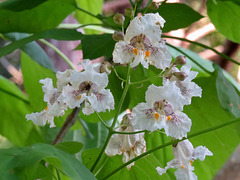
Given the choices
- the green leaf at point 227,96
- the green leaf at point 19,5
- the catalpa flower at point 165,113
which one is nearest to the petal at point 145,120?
the catalpa flower at point 165,113

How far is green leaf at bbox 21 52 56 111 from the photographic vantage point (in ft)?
2.32

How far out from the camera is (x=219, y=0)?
655 millimetres

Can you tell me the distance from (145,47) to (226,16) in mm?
258

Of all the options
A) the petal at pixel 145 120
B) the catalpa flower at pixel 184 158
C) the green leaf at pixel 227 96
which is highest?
the petal at pixel 145 120

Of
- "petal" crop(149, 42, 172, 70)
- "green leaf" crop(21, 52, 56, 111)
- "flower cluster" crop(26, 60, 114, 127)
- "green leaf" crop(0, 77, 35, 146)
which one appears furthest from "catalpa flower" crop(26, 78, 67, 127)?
"green leaf" crop(0, 77, 35, 146)

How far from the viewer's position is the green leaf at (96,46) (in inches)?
21.0

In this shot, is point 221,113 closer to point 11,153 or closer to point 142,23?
point 142,23

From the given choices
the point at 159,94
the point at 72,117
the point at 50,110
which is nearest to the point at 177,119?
the point at 159,94

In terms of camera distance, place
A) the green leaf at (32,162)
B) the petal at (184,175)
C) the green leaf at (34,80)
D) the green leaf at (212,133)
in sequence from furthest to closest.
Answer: the green leaf at (34,80) → the green leaf at (212,133) → the petal at (184,175) → the green leaf at (32,162)

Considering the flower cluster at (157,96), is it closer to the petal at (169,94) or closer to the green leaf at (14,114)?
the petal at (169,94)

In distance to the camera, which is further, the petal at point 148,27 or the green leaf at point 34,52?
the green leaf at point 34,52

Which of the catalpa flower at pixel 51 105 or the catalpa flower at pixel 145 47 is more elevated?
the catalpa flower at pixel 145 47

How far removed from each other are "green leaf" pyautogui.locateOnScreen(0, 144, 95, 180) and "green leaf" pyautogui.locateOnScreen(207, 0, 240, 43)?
366 mm

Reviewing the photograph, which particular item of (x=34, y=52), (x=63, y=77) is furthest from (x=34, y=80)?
(x=63, y=77)
